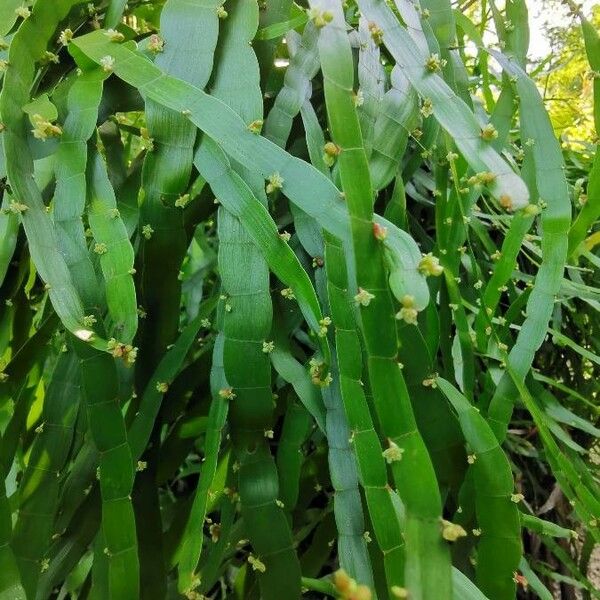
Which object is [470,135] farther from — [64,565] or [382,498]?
[64,565]

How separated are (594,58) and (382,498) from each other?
27 cm

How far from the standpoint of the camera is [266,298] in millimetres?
267

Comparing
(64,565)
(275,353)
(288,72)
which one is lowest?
(64,565)

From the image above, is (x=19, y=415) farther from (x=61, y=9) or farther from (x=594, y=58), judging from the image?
(x=594, y=58)

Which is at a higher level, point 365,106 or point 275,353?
point 365,106

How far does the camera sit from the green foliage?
23cm

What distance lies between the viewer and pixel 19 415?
34cm

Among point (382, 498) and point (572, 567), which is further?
point (572, 567)

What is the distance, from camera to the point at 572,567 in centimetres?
45

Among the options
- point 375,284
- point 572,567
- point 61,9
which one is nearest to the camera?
point 375,284

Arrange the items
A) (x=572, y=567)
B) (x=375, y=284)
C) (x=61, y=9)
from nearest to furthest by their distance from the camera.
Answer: (x=375, y=284)
(x=61, y=9)
(x=572, y=567)

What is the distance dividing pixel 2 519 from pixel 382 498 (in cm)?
16

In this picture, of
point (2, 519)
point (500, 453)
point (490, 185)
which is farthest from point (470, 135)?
point (2, 519)

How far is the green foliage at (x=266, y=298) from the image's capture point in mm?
229
